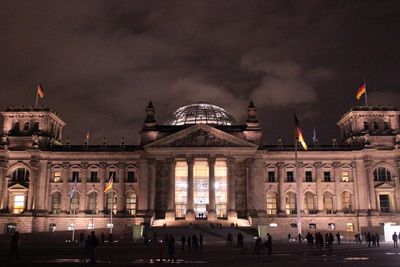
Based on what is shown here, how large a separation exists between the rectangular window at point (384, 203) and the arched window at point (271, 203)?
20409 mm

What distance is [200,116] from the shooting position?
110000 mm

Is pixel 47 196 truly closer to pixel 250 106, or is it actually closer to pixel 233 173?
pixel 233 173

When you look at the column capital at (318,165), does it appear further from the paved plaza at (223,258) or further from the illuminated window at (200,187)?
the paved plaza at (223,258)

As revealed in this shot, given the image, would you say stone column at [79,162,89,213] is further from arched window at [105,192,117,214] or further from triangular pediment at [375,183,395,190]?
triangular pediment at [375,183,395,190]

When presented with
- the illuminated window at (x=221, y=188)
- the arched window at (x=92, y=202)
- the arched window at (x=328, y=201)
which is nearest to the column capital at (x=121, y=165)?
the arched window at (x=92, y=202)

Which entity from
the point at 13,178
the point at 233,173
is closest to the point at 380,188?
the point at 233,173

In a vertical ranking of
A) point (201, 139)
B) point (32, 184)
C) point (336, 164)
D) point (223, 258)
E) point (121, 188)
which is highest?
point (201, 139)

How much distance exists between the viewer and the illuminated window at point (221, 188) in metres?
95.5

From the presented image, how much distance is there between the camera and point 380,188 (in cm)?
9494

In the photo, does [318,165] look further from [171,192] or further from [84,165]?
[84,165]

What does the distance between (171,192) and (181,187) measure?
593 cm

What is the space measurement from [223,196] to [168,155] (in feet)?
45.6

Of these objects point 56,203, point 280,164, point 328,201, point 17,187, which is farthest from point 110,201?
point 328,201

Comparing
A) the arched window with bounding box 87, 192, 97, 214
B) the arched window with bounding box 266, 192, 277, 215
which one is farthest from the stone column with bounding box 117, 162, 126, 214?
the arched window with bounding box 266, 192, 277, 215
